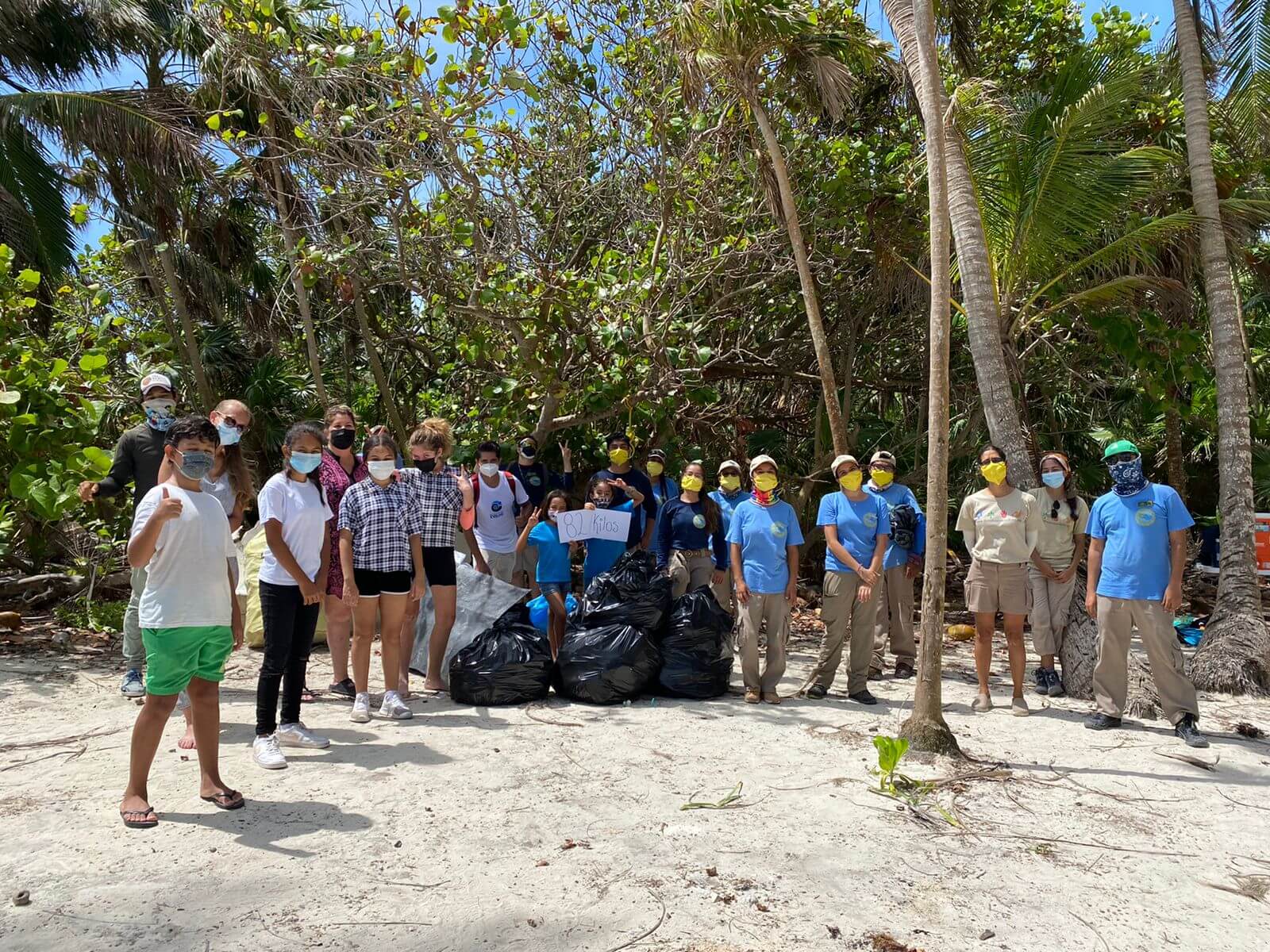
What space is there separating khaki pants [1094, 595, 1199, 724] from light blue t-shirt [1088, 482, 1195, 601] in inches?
3.2

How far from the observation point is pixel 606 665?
6109 mm

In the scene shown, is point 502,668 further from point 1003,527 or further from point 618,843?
point 1003,527

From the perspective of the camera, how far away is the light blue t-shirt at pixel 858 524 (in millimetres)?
6512

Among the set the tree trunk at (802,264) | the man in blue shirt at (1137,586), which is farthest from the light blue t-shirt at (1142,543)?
the tree trunk at (802,264)

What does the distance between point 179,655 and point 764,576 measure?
12.2ft

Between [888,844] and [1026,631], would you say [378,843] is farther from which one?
[1026,631]

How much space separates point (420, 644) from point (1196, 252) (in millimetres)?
7692

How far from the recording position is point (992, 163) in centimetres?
850

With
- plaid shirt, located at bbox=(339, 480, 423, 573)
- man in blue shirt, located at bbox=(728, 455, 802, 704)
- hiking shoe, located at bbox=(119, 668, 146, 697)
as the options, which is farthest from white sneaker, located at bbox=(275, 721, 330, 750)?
man in blue shirt, located at bbox=(728, 455, 802, 704)

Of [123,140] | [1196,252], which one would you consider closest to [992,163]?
[1196,252]

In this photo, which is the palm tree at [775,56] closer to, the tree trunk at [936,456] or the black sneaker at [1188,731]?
the tree trunk at [936,456]

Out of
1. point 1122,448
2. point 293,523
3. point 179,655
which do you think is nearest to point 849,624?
point 1122,448

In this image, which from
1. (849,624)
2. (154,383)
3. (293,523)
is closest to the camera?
(293,523)

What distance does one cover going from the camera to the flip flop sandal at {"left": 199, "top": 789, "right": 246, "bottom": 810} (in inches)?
157
